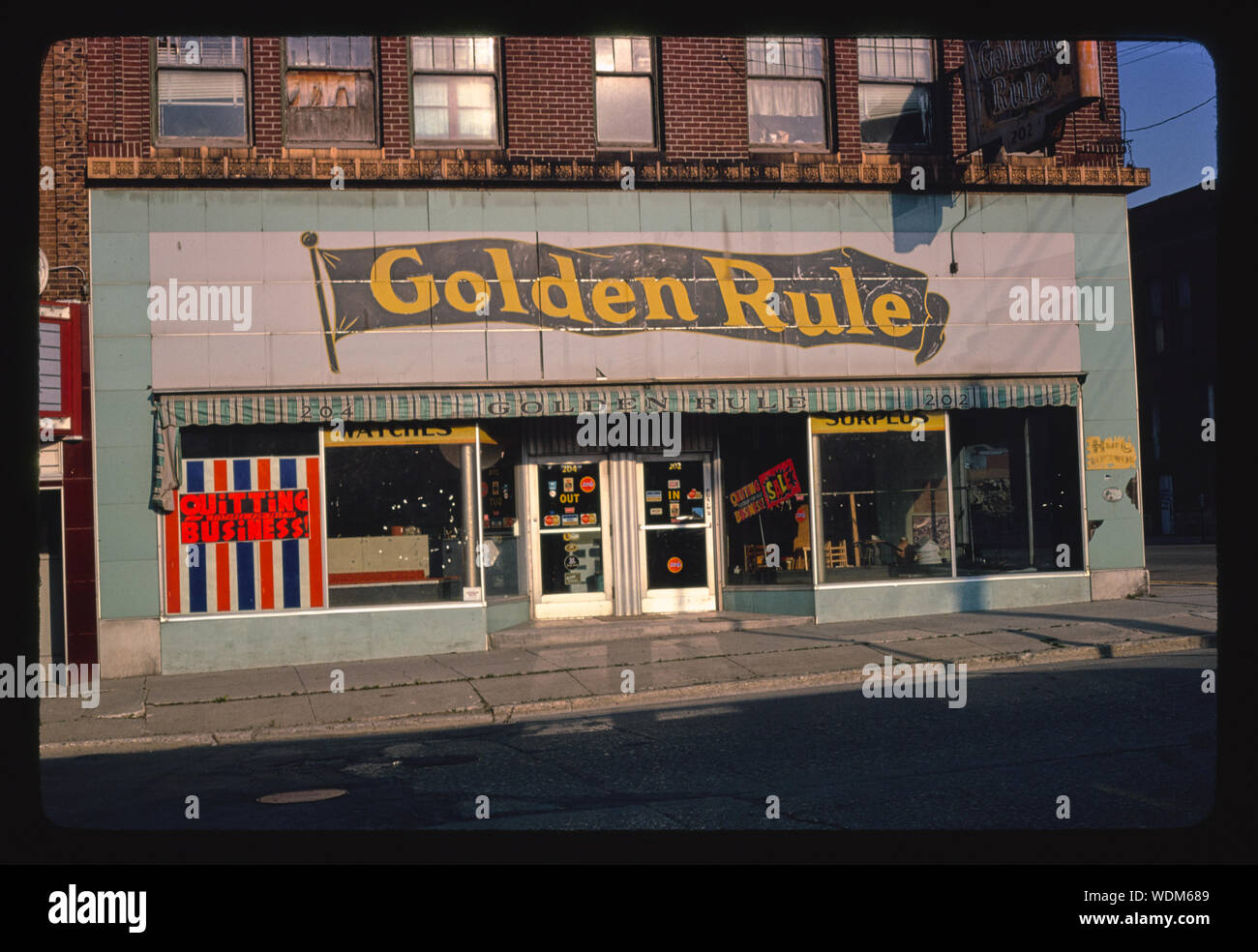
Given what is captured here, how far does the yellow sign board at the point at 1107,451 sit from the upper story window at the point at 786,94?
18.9 ft

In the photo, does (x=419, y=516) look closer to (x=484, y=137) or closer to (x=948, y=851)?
(x=484, y=137)

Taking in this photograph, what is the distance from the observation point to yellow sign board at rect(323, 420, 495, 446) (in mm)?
14547

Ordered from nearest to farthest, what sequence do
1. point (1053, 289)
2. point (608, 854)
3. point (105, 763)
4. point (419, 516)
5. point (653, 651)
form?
point (608, 854) → point (105, 763) → point (653, 651) → point (419, 516) → point (1053, 289)

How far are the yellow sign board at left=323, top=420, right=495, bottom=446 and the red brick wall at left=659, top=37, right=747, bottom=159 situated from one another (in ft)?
15.8

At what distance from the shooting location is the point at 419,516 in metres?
14.7

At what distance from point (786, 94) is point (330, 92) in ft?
20.5

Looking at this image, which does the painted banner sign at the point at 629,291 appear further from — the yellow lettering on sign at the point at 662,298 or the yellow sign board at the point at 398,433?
the yellow sign board at the point at 398,433

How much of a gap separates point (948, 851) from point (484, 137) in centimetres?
1445

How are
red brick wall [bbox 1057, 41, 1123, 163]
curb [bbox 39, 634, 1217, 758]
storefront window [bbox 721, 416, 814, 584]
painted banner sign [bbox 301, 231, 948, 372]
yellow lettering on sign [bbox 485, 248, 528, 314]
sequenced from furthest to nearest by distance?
red brick wall [bbox 1057, 41, 1123, 163]
storefront window [bbox 721, 416, 814, 584]
yellow lettering on sign [bbox 485, 248, 528, 314]
painted banner sign [bbox 301, 231, 948, 372]
curb [bbox 39, 634, 1217, 758]

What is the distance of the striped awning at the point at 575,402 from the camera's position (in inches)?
553

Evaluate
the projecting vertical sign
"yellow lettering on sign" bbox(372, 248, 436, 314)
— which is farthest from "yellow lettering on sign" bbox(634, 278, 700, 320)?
the projecting vertical sign

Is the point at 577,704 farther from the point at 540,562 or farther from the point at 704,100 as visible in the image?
the point at 704,100

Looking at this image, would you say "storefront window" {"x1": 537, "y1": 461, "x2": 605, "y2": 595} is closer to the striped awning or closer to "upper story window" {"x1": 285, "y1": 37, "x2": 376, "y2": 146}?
the striped awning

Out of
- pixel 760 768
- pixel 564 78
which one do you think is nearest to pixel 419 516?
pixel 564 78
